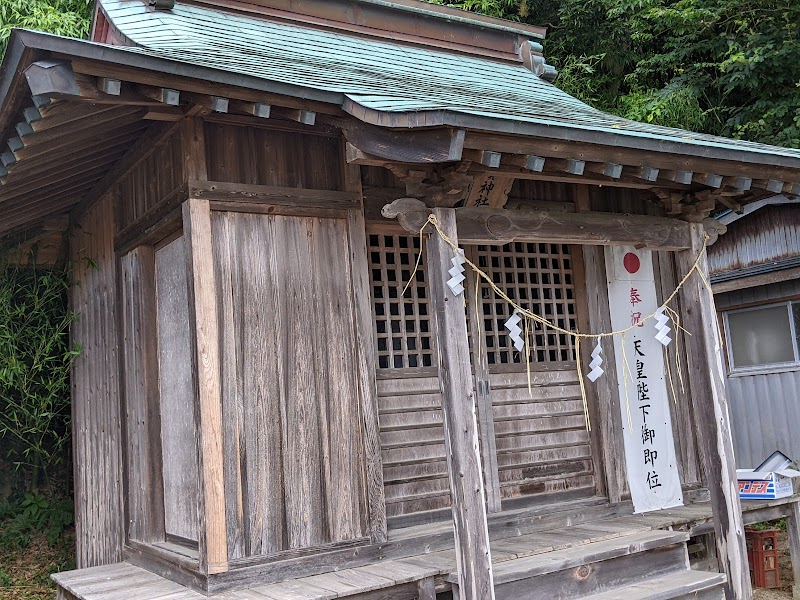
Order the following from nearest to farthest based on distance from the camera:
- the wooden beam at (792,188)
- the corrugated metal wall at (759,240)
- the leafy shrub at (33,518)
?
the wooden beam at (792,188) → the leafy shrub at (33,518) → the corrugated metal wall at (759,240)

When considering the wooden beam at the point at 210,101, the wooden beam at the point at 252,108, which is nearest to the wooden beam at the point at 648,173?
the wooden beam at the point at 252,108

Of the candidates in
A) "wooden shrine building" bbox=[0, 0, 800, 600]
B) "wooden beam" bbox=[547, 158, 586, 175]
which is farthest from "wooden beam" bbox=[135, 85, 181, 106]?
"wooden beam" bbox=[547, 158, 586, 175]

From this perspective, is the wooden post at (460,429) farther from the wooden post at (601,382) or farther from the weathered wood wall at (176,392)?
the wooden post at (601,382)

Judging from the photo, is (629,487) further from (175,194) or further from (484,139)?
(175,194)

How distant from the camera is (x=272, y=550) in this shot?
4.96 meters

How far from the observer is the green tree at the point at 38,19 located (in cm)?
1080

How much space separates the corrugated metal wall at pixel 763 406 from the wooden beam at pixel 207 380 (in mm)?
8556

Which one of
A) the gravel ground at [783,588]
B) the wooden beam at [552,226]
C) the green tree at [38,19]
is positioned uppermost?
the green tree at [38,19]

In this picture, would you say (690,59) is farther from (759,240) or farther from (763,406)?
(763,406)

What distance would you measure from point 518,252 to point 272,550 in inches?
132

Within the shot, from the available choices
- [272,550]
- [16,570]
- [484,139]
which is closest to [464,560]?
[272,550]

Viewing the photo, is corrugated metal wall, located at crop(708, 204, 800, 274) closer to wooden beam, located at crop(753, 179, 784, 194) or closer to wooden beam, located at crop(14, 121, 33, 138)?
wooden beam, located at crop(753, 179, 784, 194)

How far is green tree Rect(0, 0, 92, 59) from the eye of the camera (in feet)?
35.4

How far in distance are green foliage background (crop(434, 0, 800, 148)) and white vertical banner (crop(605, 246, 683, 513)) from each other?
23.4 feet
